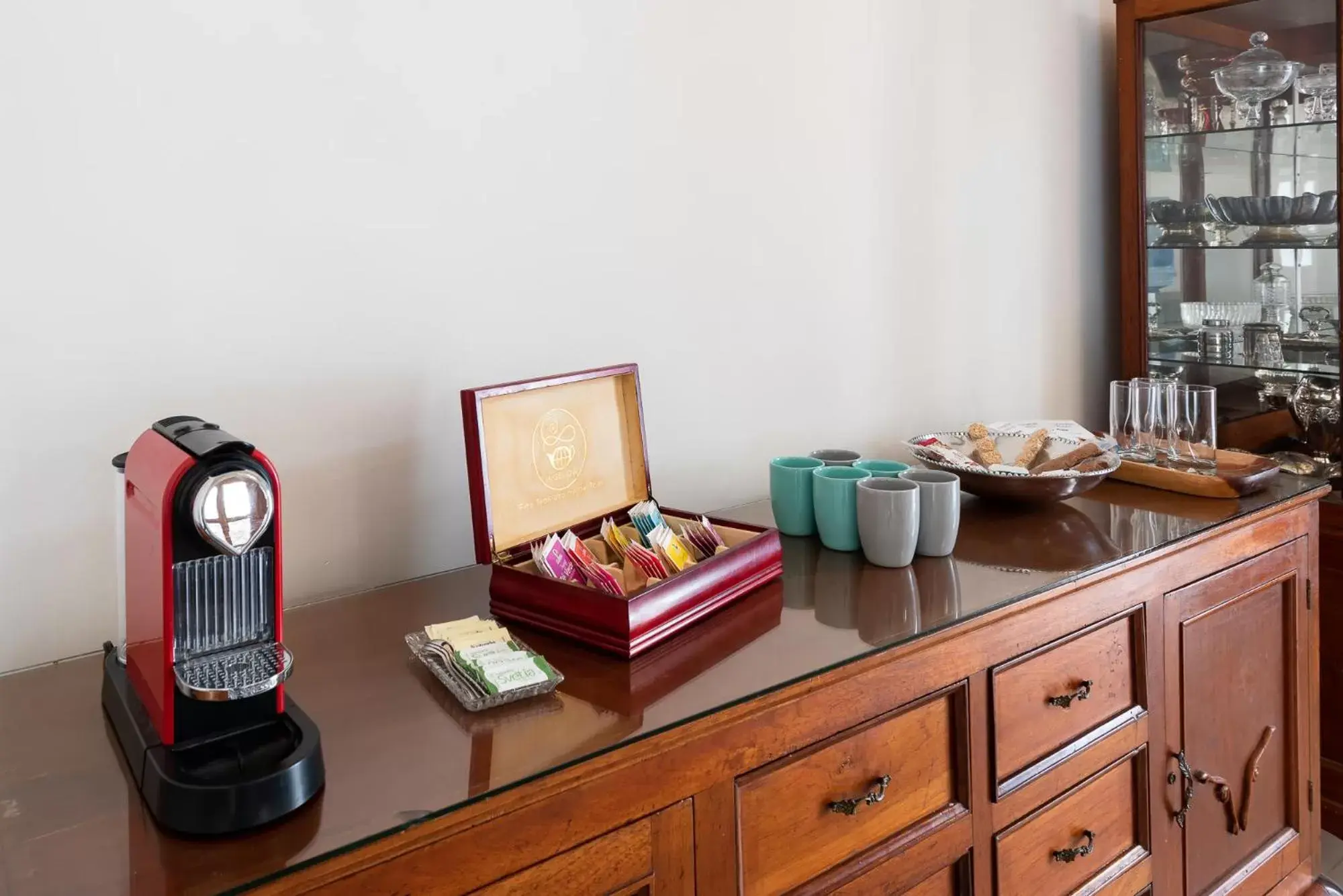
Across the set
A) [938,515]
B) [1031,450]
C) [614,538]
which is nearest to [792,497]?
[938,515]

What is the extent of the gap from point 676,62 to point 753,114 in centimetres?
18

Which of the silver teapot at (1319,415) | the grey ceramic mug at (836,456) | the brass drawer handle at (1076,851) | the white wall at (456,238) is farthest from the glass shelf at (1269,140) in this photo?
the brass drawer handle at (1076,851)

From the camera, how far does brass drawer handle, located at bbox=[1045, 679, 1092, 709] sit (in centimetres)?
135

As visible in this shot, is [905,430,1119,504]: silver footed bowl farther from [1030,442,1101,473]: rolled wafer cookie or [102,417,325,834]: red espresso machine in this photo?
[102,417,325,834]: red espresso machine

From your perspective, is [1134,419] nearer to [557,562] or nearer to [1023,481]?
[1023,481]

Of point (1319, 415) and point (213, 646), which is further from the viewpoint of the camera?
point (1319, 415)

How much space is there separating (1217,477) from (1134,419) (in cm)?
24

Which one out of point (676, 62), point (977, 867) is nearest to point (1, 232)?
point (676, 62)

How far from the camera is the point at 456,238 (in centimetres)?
143

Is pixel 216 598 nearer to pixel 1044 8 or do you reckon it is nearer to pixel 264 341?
pixel 264 341

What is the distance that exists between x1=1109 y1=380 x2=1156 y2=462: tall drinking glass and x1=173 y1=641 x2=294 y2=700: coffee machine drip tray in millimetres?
1507

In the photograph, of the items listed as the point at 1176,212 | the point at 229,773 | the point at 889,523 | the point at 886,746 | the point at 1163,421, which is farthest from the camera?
the point at 1176,212

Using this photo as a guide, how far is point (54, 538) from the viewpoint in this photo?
118 cm

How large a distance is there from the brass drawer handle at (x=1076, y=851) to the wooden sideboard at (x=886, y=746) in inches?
0.4
